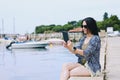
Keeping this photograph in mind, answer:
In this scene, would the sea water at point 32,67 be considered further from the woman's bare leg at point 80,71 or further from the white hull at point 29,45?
the white hull at point 29,45

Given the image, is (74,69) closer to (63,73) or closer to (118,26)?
(63,73)

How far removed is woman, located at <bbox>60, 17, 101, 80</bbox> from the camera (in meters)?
7.45

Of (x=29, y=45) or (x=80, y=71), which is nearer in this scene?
(x=80, y=71)

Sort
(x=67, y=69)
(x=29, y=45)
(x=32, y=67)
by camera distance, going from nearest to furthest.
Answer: (x=67, y=69), (x=32, y=67), (x=29, y=45)

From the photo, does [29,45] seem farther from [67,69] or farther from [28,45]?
[67,69]

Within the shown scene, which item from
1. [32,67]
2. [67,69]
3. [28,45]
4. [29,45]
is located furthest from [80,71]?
[28,45]

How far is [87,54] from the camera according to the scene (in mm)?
7430

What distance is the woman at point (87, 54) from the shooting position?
7.45 metres

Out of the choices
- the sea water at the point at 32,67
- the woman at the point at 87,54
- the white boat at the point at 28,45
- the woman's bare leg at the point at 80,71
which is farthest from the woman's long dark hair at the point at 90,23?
the white boat at the point at 28,45

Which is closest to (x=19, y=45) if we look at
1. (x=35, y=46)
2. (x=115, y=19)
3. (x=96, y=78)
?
(x=35, y=46)

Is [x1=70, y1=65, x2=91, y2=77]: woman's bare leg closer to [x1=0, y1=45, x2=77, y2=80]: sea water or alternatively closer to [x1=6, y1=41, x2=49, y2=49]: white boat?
[x1=0, y1=45, x2=77, y2=80]: sea water

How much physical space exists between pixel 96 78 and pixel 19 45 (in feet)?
180

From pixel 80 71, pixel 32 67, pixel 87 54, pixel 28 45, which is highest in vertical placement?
pixel 87 54

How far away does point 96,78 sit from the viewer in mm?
7867
